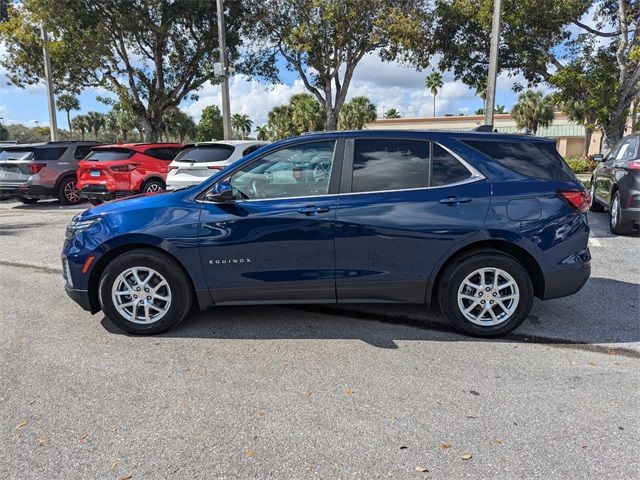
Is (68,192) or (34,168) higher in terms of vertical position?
(34,168)

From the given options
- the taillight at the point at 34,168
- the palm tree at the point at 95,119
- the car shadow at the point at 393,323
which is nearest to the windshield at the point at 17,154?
the taillight at the point at 34,168

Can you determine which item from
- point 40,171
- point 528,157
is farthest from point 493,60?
point 40,171

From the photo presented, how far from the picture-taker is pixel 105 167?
440 inches

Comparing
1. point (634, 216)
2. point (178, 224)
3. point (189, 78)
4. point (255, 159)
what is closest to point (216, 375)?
point (178, 224)

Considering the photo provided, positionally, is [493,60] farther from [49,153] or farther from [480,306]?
[49,153]

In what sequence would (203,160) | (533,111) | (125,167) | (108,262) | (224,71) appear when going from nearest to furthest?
(108,262)
(203,160)
(125,167)
(224,71)
(533,111)

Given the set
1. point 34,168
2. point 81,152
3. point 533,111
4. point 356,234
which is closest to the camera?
point 356,234

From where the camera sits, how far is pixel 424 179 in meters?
4.12

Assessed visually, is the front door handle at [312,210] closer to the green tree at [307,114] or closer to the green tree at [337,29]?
the green tree at [337,29]

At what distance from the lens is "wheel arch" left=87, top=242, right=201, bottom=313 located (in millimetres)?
4152

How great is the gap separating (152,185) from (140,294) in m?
8.15

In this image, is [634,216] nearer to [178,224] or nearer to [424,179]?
[424,179]

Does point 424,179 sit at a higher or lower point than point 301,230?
Answer: higher

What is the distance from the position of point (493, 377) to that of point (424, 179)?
1.63 m
